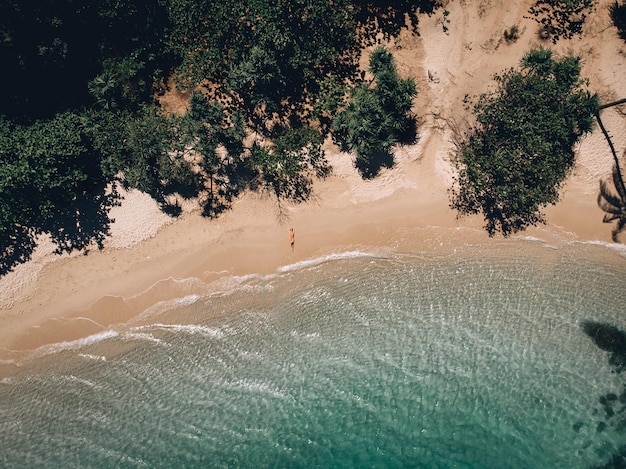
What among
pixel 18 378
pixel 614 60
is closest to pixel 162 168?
pixel 18 378

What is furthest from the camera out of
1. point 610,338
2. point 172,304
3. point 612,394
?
point 172,304

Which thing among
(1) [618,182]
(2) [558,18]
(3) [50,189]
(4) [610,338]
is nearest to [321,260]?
(3) [50,189]

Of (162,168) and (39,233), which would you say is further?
(39,233)

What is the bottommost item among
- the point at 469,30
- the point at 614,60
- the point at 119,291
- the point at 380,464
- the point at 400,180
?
the point at 380,464

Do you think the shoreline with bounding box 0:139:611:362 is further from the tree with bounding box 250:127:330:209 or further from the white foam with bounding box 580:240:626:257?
the tree with bounding box 250:127:330:209

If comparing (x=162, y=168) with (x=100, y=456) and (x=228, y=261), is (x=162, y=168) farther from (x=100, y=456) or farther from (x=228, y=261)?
(x=100, y=456)

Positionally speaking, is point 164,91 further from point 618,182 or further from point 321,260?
point 618,182

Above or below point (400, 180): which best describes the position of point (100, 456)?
below

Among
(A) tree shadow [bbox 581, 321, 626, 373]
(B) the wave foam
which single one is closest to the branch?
(A) tree shadow [bbox 581, 321, 626, 373]
